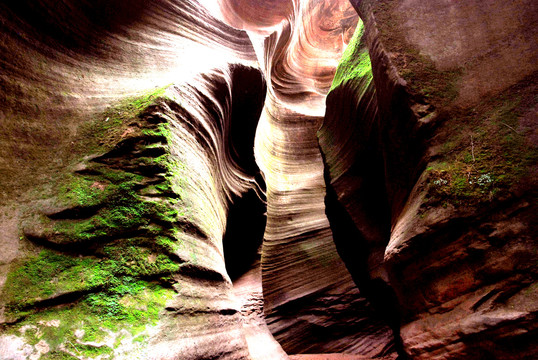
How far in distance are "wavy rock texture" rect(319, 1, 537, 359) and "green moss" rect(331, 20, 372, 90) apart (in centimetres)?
170

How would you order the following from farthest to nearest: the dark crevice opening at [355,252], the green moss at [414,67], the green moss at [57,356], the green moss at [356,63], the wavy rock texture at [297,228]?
the wavy rock texture at [297,228]
the dark crevice opening at [355,252]
the green moss at [356,63]
the green moss at [414,67]
the green moss at [57,356]

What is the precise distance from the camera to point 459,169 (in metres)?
2.97

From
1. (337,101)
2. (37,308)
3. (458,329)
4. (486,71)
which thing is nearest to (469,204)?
(458,329)

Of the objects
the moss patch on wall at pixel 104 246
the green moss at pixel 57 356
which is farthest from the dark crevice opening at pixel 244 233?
the green moss at pixel 57 356

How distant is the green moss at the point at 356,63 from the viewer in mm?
6004

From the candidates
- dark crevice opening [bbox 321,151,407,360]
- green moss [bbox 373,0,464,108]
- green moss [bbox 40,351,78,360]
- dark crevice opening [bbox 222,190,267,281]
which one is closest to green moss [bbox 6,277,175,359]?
green moss [bbox 40,351,78,360]

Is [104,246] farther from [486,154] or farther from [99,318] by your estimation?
[486,154]

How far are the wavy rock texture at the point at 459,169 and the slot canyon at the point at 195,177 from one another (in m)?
0.02

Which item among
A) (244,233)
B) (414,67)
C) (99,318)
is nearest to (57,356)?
(99,318)

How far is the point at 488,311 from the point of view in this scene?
8.09 feet

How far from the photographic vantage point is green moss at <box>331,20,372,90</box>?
19.7 ft

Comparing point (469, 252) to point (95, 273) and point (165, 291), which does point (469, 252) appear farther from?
point (95, 273)

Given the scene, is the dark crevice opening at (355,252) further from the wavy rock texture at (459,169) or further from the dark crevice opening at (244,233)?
the wavy rock texture at (459,169)

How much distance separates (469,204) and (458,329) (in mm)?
1171
